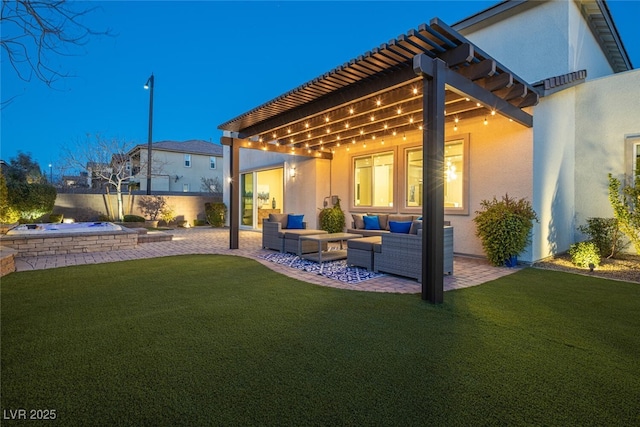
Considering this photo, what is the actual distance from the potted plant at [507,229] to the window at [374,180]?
10.2 ft

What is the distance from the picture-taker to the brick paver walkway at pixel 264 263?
4669 mm

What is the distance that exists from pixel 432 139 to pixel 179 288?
3896mm

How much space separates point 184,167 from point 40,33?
2279 cm

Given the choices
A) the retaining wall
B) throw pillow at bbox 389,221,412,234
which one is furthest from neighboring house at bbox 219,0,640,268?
the retaining wall

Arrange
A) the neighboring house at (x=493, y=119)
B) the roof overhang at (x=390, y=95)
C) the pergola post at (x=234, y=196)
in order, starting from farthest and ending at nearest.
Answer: the pergola post at (x=234, y=196), the neighboring house at (x=493, y=119), the roof overhang at (x=390, y=95)

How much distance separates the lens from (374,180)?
9352mm

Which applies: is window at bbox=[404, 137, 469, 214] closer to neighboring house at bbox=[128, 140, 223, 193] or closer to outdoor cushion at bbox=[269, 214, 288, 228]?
outdoor cushion at bbox=[269, 214, 288, 228]

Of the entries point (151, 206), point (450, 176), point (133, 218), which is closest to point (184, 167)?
point (151, 206)

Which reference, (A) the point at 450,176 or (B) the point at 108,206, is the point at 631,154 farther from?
(B) the point at 108,206

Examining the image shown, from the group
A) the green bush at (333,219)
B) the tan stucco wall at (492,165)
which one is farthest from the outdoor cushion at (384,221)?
the green bush at (333,219)

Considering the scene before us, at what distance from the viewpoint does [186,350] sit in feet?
8.20

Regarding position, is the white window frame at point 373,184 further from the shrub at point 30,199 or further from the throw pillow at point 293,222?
the shrub at point 30,199

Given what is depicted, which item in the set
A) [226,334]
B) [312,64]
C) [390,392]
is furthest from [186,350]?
[312,64]

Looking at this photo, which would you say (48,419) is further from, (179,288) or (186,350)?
(179,288)
